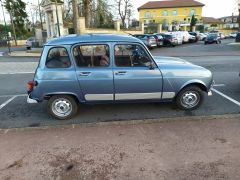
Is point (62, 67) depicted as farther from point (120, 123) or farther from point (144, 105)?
point (144, 105)

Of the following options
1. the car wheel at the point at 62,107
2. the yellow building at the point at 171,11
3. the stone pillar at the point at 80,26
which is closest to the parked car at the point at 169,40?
the stone pillar at the point at 80,26

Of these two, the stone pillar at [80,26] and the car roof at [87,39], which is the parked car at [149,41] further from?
the car roof at [87,39]

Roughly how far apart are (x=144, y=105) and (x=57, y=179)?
3125 millimetres

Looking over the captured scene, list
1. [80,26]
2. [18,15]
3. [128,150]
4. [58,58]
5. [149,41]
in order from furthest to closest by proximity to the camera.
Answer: [18,15] → [80,26] → [149,41] → [58,58] → [128,150]

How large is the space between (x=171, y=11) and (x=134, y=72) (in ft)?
283

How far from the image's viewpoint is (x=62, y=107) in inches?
199

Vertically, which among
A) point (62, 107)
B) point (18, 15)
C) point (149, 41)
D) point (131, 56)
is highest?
point (18, 15)

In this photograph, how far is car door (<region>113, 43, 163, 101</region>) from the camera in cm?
486

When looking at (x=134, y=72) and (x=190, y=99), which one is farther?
(x=190, y=99)

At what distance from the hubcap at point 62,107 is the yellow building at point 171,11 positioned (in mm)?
81435

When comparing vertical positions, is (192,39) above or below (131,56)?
below

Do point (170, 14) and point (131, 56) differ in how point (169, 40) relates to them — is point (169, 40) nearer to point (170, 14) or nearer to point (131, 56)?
point (131, 56)

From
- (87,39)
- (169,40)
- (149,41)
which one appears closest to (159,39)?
(169,40)

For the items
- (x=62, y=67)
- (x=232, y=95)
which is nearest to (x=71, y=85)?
(x=62, y=67)
